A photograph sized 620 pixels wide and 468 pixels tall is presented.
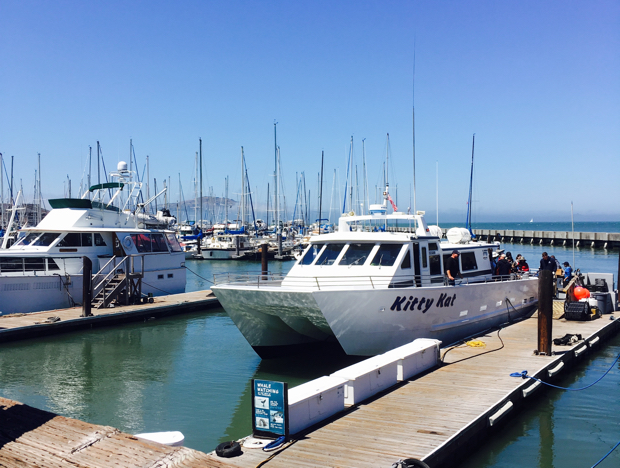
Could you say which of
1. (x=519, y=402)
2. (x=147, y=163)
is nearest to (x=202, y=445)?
(x=519, y=402)

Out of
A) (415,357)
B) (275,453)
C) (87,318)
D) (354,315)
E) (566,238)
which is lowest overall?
(87,318)

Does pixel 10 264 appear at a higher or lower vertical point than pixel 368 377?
higher

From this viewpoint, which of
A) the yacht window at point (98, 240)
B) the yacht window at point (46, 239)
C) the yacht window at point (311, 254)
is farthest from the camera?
the yacht window at point (98, 240)

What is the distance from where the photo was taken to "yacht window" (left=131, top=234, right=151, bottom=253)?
932 inches

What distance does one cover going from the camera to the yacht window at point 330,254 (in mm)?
13586

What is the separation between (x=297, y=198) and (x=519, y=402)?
62.7 m

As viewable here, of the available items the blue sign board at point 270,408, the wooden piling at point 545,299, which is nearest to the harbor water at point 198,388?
the wooden piling at point 545,299

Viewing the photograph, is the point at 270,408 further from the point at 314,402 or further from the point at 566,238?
the point at 566,238

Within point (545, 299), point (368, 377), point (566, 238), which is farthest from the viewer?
point (566, 238)

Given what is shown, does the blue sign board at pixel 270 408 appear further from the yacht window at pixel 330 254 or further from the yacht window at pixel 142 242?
the yacht window at pixel 142 242

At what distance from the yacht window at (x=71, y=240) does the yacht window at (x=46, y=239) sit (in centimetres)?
35

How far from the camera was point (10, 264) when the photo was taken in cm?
2038

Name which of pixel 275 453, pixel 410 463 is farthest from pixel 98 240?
pixel 410 463

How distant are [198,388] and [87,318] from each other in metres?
8.08
